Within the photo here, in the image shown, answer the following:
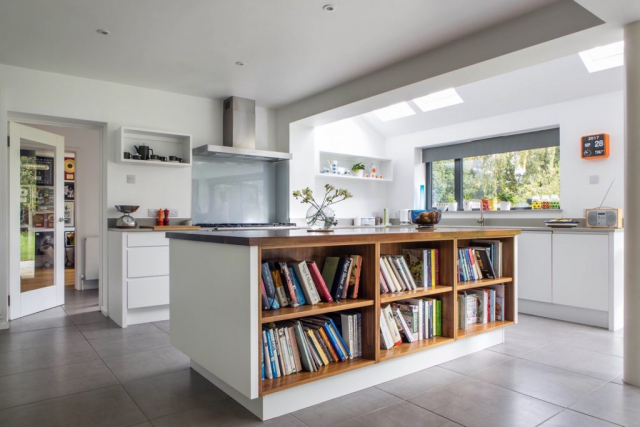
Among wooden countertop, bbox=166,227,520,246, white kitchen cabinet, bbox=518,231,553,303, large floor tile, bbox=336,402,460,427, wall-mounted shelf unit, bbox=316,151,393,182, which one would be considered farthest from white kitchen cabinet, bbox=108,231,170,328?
white kitchen cabinet, bbox=518,231,553,303

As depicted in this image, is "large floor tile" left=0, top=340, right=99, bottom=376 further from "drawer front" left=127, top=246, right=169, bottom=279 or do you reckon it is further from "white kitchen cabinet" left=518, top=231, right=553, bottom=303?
"white kitchen cabinet" left=518, top=231, right=553, bottom=303

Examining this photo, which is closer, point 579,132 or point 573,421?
point 573,421

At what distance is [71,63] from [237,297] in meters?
3.37

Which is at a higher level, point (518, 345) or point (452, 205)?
point (452, 205)

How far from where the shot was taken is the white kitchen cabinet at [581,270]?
390cm

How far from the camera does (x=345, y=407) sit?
2273 millimetres

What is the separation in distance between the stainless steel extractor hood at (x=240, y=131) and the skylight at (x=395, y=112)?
1.82m

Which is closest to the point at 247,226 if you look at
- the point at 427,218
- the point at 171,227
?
the point at 171,227

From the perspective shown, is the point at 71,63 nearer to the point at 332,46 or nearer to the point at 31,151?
the point at 31,151

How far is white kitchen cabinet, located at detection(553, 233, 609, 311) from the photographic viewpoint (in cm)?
390

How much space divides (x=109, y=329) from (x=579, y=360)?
390cm

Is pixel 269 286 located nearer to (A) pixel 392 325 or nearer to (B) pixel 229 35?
(A) pixel 392 325

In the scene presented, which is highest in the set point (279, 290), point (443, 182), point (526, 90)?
point (526, 90)

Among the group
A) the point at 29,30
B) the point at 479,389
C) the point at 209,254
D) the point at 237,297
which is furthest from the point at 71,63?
the point at 479,389
